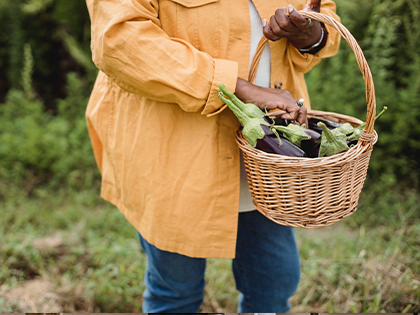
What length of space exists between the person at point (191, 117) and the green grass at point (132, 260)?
0.68 meters

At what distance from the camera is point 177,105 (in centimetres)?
118

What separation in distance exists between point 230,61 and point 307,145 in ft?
1.20

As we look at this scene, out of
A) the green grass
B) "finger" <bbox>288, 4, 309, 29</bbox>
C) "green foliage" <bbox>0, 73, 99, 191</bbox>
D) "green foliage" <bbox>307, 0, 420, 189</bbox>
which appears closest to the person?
"finger" <bbox>288, 4, 309, 29</bbox>

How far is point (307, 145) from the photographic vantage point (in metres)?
1.09

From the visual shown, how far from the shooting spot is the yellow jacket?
1.02 m

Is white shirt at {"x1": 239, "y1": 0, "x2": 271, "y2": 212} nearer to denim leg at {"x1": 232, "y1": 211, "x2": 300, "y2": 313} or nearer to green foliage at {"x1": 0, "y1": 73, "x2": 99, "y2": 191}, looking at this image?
denim leg at {"x1": 232, "y1": 211, "x2": 300, "y2": 313}

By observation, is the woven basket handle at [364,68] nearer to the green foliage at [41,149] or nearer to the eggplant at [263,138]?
the eggplant at [263,138]

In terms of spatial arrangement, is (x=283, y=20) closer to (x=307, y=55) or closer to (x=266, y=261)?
(x=307, y=55)

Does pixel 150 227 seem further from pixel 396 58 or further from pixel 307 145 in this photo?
pixel 396 58

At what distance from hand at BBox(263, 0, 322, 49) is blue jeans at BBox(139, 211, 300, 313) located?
0.70 m

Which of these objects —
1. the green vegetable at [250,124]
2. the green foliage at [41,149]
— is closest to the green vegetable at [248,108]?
the green vegetable at [250,124]

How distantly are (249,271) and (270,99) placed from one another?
2.71ft

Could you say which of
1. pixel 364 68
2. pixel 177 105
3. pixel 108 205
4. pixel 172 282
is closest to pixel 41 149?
pixel 108 205

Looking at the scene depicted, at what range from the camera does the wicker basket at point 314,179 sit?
978mm
